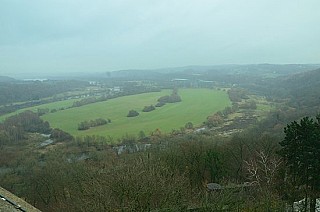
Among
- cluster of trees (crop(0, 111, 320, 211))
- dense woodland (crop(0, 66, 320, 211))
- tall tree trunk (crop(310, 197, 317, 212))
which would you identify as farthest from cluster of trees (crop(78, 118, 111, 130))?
tall tree trunk (crop(310, 197, 317, 212))

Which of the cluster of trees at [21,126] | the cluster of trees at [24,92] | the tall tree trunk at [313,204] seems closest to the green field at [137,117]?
the cluster of trees at [21,126]

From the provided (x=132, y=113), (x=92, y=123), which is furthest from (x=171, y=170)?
(x=132, y=113)

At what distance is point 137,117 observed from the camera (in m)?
62.2

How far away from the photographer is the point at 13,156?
127 ft

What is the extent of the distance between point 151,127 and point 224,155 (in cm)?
2672

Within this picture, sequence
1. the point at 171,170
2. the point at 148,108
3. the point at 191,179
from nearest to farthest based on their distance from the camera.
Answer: the point at 171,170 → the point at 191,179 → the point at 148,108

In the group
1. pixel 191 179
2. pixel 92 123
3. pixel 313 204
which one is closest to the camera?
pixel 313 204

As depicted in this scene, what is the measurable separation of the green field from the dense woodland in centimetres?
301

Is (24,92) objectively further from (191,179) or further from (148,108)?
(191,179)

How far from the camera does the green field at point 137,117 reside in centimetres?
5325

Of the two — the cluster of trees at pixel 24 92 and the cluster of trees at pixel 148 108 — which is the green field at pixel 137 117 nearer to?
the cluster of trees at pixel 148 108

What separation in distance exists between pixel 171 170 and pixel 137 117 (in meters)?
38.7

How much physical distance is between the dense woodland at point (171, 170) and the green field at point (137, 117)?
9.86 ft

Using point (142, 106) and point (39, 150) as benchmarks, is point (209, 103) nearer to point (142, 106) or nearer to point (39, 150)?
point (142, 106)
